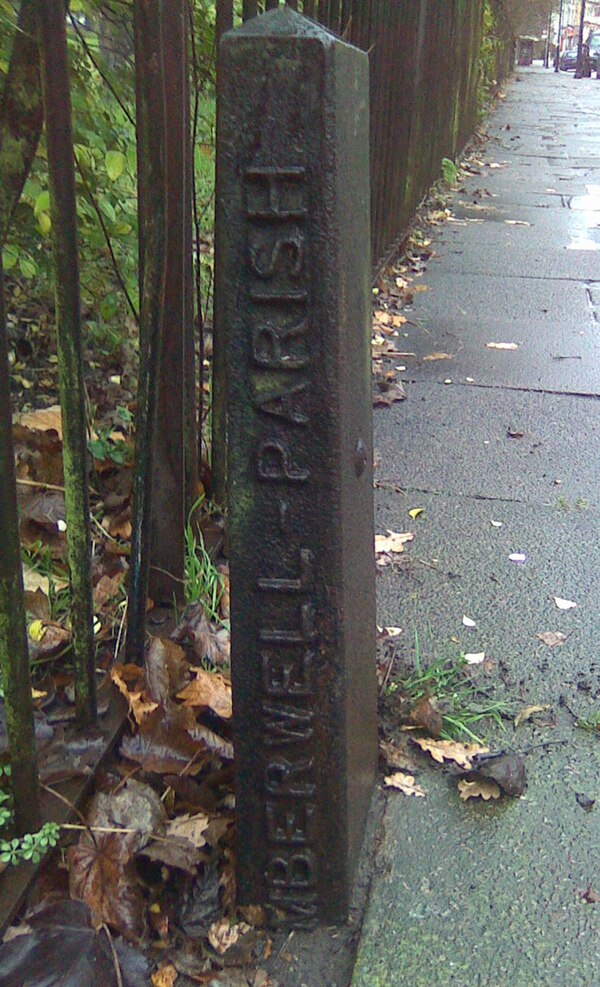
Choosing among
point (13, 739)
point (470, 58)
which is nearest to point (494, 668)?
point (13, 739)

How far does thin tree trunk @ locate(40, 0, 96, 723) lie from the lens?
5.12ft

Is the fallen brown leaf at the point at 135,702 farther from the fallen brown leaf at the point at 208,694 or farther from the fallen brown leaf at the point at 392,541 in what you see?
the fallen brown leaf at the point at 392,541

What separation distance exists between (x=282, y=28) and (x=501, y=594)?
67.9 inches

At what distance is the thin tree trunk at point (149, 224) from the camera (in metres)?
1.89

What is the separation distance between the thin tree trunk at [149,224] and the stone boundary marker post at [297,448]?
39cm

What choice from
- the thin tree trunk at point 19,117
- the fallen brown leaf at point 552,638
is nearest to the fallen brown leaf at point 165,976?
the fallen brown leaf at point 552,638

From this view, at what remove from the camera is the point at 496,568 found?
286cm

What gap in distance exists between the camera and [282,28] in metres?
1.37

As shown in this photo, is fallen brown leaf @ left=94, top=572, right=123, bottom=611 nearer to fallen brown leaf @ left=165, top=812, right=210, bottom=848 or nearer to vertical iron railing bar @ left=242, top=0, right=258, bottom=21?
fallen brown leaf @ left=165, top=812, right=210, bottom=848

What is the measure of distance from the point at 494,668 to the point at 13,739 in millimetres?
1224

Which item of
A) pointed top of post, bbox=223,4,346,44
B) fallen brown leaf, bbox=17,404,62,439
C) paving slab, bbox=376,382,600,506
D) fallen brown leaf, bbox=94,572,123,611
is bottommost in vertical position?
paving slab, bbox=376,382,600,506

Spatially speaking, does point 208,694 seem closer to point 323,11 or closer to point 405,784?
point 405,784

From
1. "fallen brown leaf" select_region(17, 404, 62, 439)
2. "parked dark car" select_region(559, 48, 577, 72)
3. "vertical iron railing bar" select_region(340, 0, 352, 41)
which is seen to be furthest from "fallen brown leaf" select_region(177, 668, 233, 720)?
"parked dark car" select_region(559, 48, 577, 72)

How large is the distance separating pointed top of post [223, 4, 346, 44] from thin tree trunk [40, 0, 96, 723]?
13.4 inches
